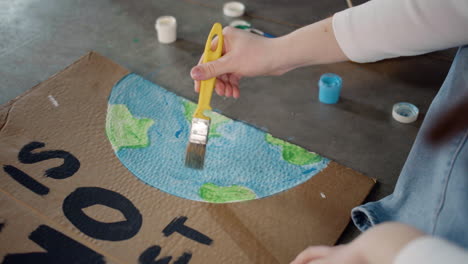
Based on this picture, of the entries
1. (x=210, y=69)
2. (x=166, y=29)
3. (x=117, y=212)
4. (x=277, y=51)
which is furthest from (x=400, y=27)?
(x=166, y=29)

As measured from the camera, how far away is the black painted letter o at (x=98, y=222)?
3.10 feet

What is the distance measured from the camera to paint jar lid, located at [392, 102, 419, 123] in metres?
1.26

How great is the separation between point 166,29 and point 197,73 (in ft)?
2.22

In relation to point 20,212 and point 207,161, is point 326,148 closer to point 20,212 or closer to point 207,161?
point 207,161

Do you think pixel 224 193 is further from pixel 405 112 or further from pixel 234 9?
pixel 234 9

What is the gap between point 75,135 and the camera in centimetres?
117

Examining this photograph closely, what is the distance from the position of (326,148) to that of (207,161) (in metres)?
0.32

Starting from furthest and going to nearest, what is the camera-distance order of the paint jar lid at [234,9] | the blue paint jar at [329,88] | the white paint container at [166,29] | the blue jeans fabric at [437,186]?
the paint jar lid at [234,9]
the white paint container at [166,29]
the blue paint jar at [329,88]
the blue jeans fabric at [437,186]

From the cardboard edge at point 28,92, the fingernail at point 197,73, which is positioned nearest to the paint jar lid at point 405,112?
the fingernail at point 197,73

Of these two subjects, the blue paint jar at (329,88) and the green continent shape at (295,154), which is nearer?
the green continent shape at (295,154)

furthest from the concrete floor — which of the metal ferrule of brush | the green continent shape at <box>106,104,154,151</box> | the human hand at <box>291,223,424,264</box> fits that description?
the human hand at <box>291,223,424,264</box>

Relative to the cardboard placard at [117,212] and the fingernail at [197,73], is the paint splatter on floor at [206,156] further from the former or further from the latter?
the fingernail at [197,73]

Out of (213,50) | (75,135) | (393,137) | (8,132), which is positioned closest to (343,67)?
(393,137)

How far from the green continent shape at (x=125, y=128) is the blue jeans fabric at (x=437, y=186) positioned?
569 mm
